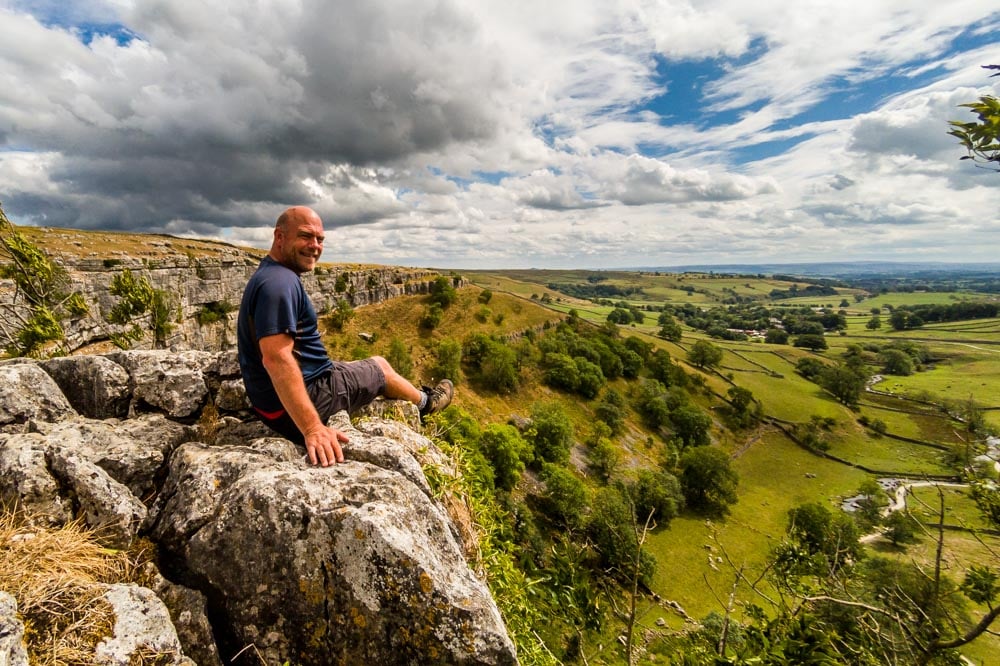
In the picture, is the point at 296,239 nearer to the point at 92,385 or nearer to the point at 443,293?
the point at 92,385

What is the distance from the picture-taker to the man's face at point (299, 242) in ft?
20.5

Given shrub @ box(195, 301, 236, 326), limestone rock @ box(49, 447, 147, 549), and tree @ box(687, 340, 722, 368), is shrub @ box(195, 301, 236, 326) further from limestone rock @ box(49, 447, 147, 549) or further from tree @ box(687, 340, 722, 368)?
tree @ box(687, 340, 722, 368)

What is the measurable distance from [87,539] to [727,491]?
83.0 m

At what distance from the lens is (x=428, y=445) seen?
269 inches

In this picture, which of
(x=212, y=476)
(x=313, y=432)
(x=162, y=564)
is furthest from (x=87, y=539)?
(x=313, y=432)

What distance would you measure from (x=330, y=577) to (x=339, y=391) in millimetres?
3303

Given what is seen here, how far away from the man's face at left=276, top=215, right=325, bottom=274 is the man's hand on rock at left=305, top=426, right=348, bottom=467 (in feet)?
8.56

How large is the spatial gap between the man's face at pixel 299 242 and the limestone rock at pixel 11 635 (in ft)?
14.9

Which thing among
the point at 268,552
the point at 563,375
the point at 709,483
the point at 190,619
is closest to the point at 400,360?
the point at 563,375

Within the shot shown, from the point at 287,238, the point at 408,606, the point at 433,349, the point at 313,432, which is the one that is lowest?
the point at 433,349

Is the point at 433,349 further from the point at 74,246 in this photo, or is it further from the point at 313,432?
the point at 313,432

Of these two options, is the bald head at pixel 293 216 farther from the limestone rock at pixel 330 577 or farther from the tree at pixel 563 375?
the tree at pixel 563 375

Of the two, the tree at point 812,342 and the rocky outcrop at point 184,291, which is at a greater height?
the rocky outcrop at point 184,291

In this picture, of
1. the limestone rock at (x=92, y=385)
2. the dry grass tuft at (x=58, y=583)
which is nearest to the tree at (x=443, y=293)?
the limestone rock at (x=92, y=385)
